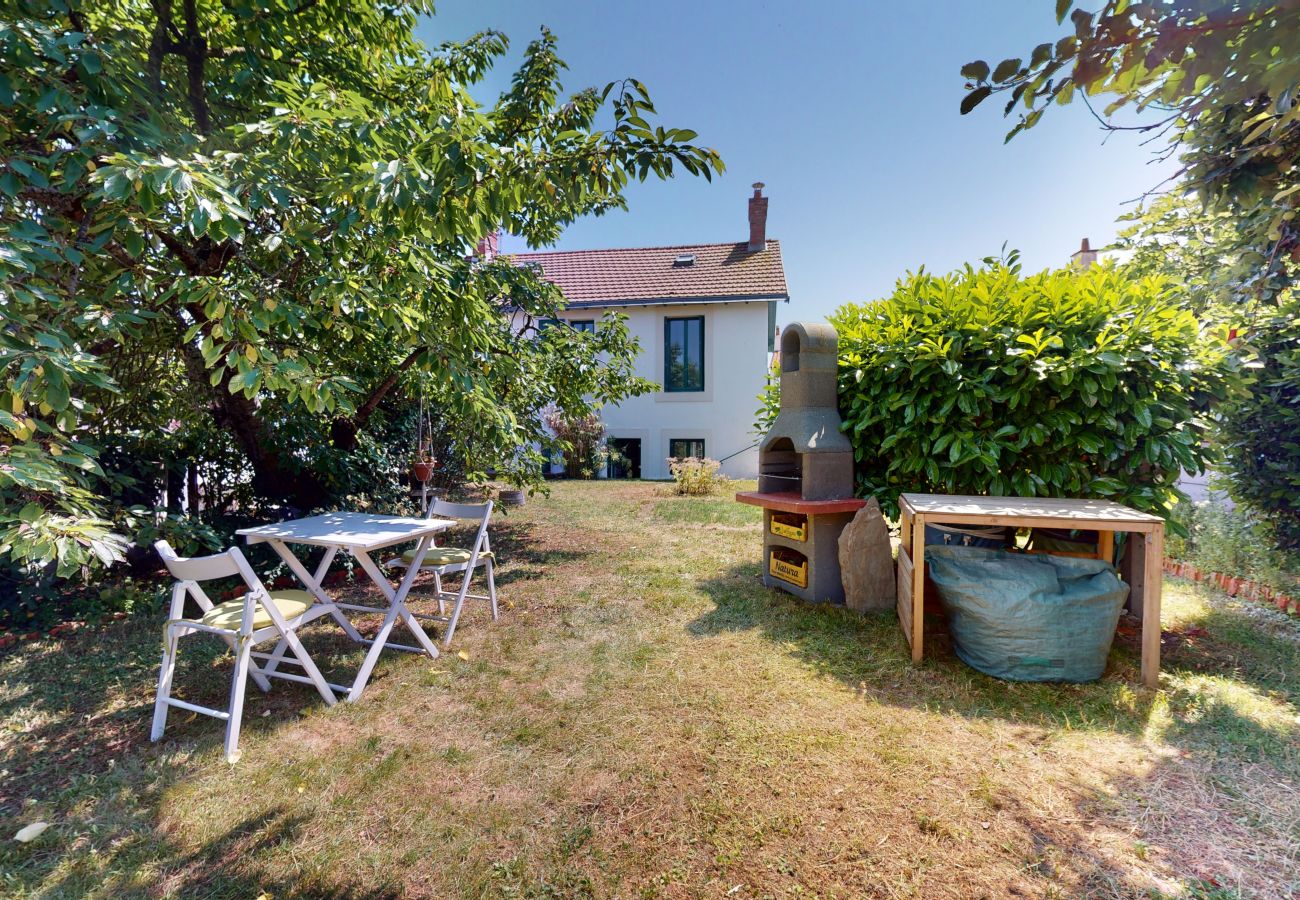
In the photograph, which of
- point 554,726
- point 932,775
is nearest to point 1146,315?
point 932,775

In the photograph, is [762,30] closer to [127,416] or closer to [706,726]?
[706,726]

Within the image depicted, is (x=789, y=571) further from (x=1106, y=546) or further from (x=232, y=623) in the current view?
(x=232, y=623)

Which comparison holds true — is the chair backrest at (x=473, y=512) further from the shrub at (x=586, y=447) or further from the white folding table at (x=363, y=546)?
the shrub at (x=586, y=447)

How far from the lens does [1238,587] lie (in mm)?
4855

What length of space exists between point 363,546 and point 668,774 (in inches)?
86.6

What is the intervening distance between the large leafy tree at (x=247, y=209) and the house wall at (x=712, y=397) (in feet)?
33.5

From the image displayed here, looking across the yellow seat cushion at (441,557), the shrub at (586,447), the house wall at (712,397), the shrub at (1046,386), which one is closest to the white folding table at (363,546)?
the yellow seat cushion at (441,557)

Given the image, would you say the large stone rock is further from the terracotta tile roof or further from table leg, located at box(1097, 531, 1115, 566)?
the terracotta tile roof

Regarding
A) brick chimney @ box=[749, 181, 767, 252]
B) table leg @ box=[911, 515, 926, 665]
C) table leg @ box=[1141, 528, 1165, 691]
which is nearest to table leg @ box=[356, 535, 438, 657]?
table leg @ box=[911, 515, 926, 665]

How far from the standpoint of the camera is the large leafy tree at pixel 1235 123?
1.70 m

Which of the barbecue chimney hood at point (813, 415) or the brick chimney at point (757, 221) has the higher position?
the brick chimney at point (757, 221)

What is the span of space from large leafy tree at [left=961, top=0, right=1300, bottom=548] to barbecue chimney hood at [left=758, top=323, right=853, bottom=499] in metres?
2.44

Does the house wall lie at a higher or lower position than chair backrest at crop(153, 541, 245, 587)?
higher

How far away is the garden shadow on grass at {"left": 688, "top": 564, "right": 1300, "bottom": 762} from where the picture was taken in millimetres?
2762
